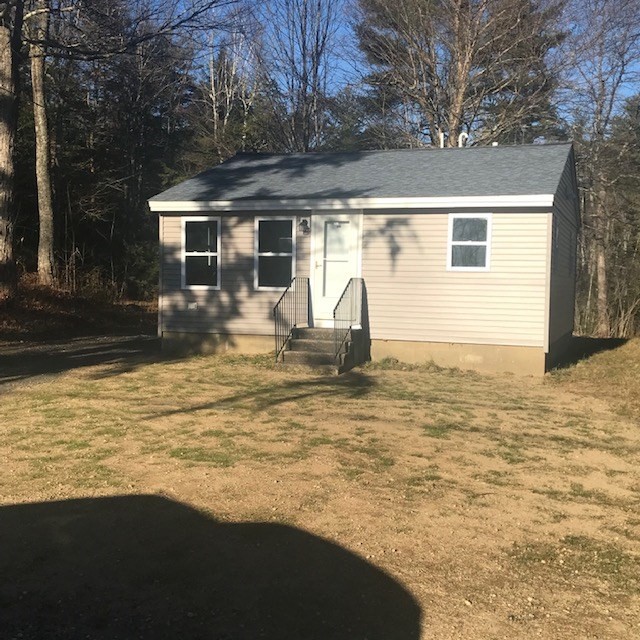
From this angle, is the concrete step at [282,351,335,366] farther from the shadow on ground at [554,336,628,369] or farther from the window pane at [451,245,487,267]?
the shadow on ground at [554,336,628,369]

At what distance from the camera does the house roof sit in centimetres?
1106

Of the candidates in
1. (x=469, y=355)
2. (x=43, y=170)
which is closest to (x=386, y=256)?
(x=469, y=355)

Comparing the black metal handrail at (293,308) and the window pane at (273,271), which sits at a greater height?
the window pane at (273,271)

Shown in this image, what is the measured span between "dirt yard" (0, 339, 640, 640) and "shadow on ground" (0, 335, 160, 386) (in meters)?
1.93

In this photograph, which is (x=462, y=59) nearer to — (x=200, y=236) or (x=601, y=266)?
(x=601, y=266)

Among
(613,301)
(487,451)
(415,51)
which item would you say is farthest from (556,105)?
(487,451)

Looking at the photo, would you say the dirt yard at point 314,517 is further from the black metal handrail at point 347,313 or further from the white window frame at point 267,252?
the white window frame at point 267,252

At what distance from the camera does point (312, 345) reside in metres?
11.0

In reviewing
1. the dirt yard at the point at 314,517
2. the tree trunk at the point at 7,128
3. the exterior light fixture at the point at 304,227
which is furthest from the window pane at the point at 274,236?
the tree trunk at the point at 7,128

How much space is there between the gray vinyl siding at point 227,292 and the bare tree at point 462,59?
38.9ft

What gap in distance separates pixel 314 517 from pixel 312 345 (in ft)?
21.6

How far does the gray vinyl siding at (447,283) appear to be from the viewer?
10688 mm

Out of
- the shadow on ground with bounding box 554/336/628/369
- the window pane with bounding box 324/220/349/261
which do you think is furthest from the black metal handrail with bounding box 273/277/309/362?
the shadow on ground with bounding box 554/336/628/369

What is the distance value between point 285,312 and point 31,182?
13925 millimetres
